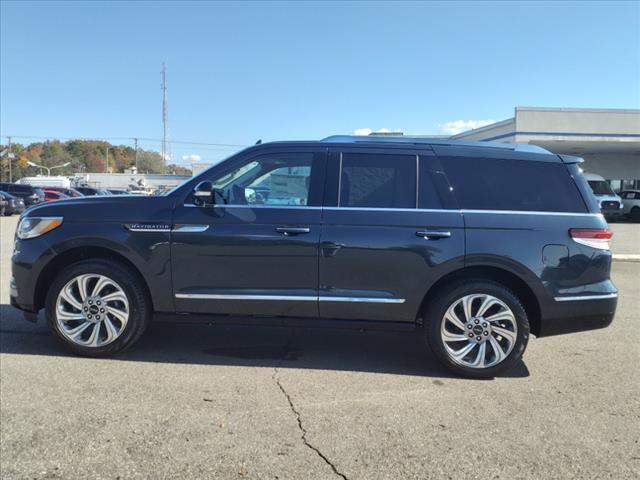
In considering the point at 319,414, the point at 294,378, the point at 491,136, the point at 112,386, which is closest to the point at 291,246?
the point at 294,378

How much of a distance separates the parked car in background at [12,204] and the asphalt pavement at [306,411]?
24.0 metres

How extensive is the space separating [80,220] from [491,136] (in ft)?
84.7

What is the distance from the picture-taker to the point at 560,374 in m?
4.38

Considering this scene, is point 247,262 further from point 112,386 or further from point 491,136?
point 491,136

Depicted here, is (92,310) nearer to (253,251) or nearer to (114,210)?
(114,210)

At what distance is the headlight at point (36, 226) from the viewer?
444cm

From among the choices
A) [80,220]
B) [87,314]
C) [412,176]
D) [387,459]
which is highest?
[412,176]

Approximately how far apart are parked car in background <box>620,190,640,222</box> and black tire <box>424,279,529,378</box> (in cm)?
2518

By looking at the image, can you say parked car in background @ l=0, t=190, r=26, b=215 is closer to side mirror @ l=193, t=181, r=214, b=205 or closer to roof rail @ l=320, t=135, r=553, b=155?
side mirror @ l=193, t=181, r=214, b=205

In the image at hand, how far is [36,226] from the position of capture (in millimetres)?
4480

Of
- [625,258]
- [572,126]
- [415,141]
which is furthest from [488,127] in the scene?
[415,141]

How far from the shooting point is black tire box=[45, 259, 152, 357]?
4.38 meters

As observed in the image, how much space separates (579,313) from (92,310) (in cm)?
422

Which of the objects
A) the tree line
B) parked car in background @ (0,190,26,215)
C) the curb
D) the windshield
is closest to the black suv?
the curb
